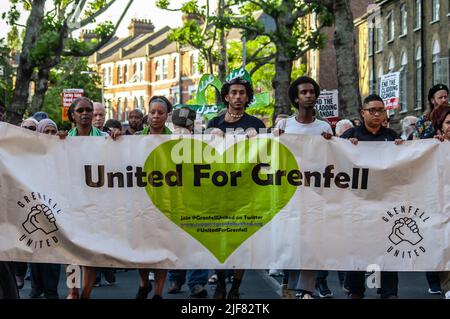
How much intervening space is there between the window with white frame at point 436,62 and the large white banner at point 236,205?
36615mm

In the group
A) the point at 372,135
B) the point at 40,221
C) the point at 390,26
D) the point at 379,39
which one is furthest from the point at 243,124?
the point at 379,39

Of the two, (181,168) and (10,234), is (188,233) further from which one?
(10,234)

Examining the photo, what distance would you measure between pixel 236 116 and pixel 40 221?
1.98 meters

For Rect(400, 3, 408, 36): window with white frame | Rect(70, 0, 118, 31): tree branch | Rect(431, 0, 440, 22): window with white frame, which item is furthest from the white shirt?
Rect(400, 3, 408, 36): window with white frame

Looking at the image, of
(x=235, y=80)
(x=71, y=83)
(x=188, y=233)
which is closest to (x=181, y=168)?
(x=188, y=233)

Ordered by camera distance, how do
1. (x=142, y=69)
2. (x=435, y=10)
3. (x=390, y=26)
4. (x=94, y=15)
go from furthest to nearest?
(x=142, y=69) → (x=390, y=26) → (x=435, y=10) → (x=94, y=15)

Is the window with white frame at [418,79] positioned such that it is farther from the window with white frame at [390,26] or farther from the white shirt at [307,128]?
the white shirt at [307,128]

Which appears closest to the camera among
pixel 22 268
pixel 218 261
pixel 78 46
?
pixel 218 261

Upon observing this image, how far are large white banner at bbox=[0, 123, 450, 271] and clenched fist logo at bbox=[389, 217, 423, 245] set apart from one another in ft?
0.04

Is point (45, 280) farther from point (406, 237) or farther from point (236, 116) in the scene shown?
point (406, 237)

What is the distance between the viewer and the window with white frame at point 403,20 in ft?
172

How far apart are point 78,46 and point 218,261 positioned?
23682 mm

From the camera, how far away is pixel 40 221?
1004cm
